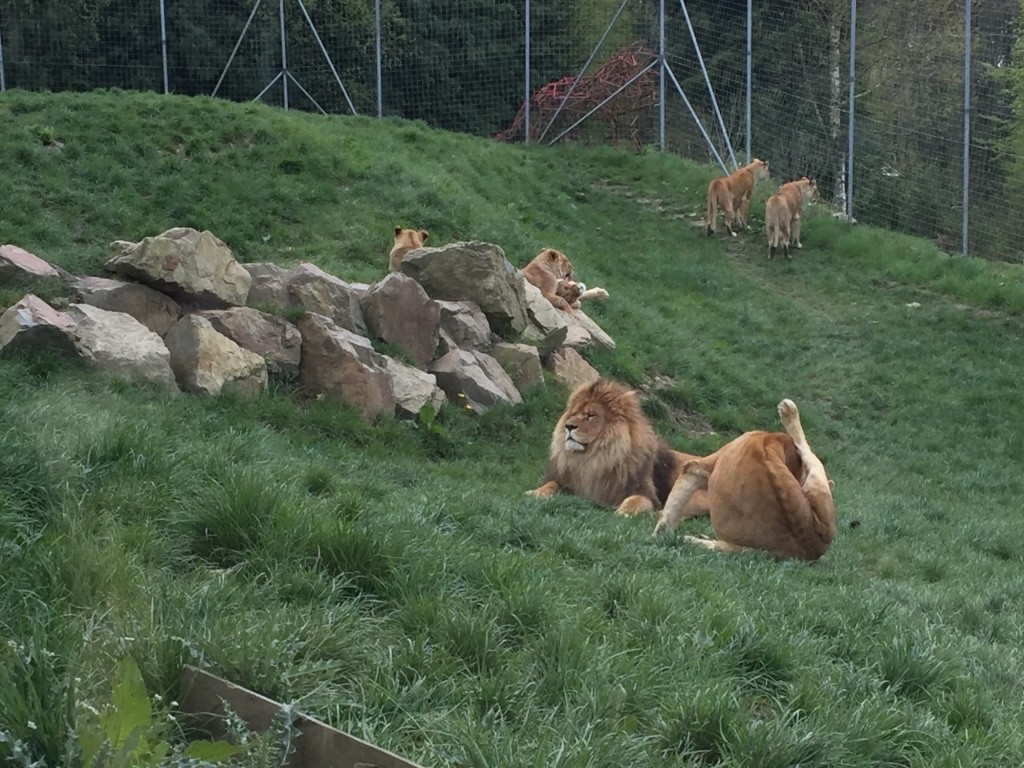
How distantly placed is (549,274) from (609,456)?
19.9 ft

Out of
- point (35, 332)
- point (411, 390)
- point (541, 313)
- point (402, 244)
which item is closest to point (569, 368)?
point (541, 313)

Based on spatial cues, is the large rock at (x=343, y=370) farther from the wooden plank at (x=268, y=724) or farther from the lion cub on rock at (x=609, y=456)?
the wooden plank at (x=268, y=724)

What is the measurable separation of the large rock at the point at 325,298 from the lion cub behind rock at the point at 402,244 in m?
2.32

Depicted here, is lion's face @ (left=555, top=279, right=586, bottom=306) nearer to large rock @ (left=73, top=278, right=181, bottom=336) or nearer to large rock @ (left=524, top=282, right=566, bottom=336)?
large rock @ (left=524, top=282, right=566, bottom=336)

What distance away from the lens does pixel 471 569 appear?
15.3 feet

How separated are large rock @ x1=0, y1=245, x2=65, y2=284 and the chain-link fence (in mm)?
12906

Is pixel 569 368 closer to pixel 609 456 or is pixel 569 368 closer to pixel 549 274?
pixel 549 274

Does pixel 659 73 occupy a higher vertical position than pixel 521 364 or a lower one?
higher

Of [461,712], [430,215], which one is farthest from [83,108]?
[461,712]

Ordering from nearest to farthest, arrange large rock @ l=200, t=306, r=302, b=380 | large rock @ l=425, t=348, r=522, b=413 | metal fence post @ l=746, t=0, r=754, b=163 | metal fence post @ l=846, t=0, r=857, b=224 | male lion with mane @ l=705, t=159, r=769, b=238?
large rock @ l=200, t=306, r=302, b=380 → large rock @ l=425, t=348, r=522, b=413 → male lion with mane @ l=705, t=159, r=769, b=238 → metal fence post @ l=846, t=0, r=857, b=224 → metal fence post @ l=746, t=0, r=754, b=163

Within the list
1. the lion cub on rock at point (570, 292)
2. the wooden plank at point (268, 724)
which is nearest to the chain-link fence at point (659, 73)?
the lion cub on rock at point (570, 292)

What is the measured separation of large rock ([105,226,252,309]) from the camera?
9734 millimetres

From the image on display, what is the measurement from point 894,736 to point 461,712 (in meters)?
1.53

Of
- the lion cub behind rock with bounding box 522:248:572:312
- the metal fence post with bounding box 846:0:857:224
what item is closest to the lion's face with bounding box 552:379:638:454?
the lion cub behind rock with bounding box 522:248:572:312
